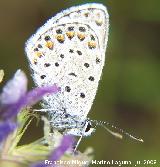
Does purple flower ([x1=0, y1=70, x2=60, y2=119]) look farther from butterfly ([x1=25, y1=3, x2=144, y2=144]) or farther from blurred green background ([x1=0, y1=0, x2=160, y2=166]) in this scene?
blurred green background ([x1=0, y1=0, x2=160, y2=166])

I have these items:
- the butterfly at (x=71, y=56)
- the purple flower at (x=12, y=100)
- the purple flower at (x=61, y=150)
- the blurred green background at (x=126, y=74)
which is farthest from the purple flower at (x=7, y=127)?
the blurred green background at (x=126, y=74)

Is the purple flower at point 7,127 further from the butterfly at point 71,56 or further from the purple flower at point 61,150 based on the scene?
the butterfly at point 71,56

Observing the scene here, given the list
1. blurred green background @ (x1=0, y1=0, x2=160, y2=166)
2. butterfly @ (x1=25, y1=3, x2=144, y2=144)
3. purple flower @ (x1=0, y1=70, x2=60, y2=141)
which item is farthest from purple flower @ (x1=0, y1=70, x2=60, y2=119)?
blurred green background @ (x1=0, y1=0, x2=160, y2=166)

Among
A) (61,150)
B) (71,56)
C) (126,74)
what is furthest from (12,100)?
(126,74)

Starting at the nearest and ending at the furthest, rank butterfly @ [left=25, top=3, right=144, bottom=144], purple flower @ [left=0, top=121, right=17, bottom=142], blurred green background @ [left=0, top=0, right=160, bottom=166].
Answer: purple flower @ [left=0, top=121, right=17, bottom=142], butterfly @ [left=25, top=3, right=144, bottom=144], blurred green background @ [left=0, top=0, right=160, bottom=166]

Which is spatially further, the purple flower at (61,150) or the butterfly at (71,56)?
the butterfly at (71,56)

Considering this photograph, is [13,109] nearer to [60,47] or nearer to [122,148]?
[60,47]
